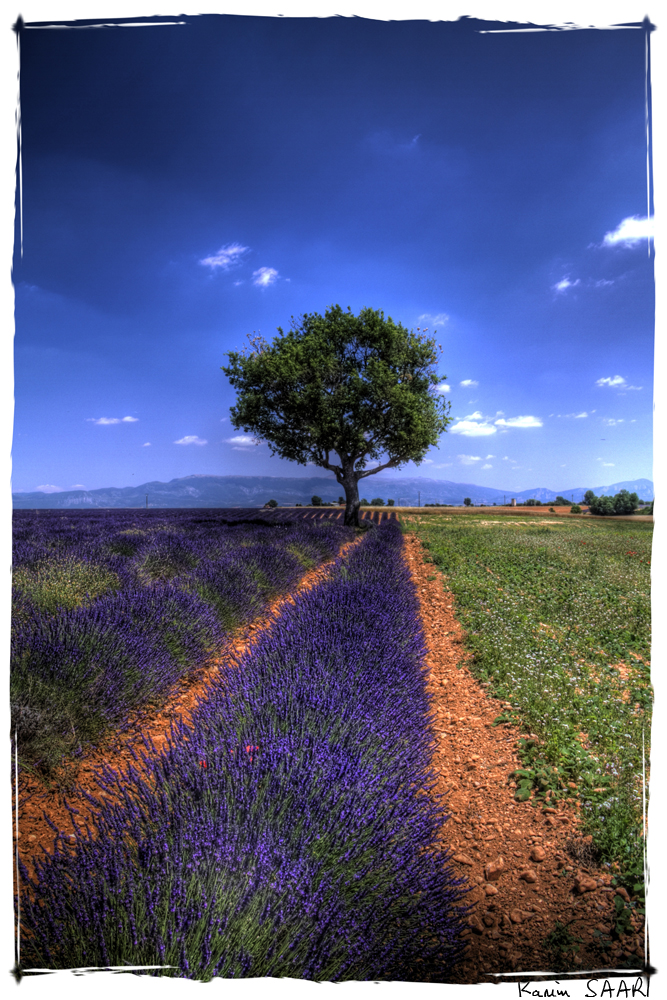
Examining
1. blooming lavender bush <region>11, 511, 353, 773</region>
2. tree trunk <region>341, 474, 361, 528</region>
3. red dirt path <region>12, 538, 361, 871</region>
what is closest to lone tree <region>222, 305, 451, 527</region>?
tree trunk <region>341, 474, 361, 528</region>

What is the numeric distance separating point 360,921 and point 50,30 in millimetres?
4071

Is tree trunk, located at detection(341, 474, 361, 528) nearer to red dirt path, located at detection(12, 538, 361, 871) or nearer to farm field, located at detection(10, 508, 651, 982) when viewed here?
farm field, located at detection(10, 508, 651, 982)

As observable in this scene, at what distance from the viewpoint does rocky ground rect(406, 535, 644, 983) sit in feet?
5.08

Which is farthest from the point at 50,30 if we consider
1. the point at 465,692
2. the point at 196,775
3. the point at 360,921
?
the point at 465,692

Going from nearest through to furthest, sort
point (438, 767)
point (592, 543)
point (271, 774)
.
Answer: point (271, 774), point (438, 767), point (592, 543)

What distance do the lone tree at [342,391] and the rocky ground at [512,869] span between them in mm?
12534

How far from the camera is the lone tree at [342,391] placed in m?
14.9

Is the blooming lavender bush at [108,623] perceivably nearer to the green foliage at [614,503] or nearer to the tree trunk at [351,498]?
the green foliage at [614,503]

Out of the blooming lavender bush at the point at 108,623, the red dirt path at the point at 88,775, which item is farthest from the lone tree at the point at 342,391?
the red dirt path at the point at 88,775

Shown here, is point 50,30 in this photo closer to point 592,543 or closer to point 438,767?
point 438,767

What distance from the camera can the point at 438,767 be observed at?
2.85 m

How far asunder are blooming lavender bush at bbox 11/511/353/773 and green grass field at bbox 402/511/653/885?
111 inches

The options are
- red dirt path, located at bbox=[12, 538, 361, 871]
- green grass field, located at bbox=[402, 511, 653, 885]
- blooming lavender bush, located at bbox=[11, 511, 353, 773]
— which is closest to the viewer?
red dirt path, located at bbox=[12, 538, 361, 871]

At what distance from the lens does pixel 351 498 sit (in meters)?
17.3
